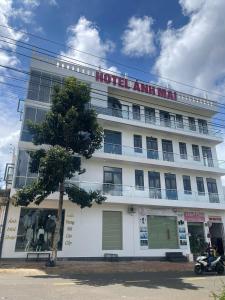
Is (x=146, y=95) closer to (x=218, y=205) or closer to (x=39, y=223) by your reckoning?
(x=218, y=205)

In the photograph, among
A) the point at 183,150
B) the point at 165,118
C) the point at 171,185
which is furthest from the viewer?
the point at 165,118

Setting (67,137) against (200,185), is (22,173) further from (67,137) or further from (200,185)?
(200,185)

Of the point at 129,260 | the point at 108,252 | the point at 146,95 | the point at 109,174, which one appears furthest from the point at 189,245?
the point at 146,95

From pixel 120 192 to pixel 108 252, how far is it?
4.31 meters

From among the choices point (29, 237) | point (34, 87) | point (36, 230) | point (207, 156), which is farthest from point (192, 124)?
point (29, 237)

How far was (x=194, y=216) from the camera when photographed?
22.2m

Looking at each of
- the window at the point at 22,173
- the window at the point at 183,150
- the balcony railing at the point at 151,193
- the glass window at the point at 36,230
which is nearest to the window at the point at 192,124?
the window at the point at 183,150

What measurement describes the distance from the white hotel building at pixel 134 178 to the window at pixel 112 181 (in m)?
0.08

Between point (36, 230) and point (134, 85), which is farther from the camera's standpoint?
point (134, 85)

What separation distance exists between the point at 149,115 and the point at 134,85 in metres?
3.08

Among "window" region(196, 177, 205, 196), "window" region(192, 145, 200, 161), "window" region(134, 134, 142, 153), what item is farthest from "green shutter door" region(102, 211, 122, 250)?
"window" region(192, 145, 200, 161)

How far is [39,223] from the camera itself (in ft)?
57.8

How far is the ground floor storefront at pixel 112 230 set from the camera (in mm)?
17047

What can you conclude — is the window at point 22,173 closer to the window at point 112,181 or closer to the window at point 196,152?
the window at point 112,181
